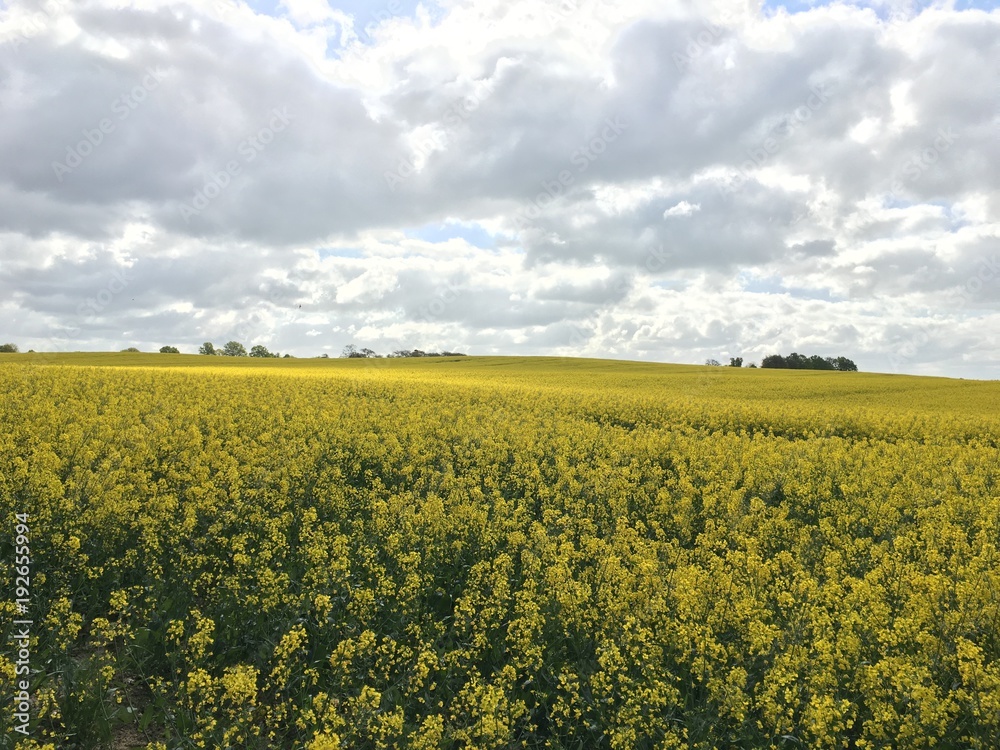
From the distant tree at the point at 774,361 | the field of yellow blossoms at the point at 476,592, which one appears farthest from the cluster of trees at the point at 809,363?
the field of yellow blossoms at the point at 476,592

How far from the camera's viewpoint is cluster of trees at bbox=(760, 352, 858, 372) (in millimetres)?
82625

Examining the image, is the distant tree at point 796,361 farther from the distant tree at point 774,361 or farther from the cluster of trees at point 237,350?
the cluster of trees at point 237,350

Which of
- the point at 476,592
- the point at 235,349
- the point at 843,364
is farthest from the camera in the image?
the point at 235,349

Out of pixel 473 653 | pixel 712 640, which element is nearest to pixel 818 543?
pixel 712 640

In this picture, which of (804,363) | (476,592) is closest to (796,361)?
(804,363)

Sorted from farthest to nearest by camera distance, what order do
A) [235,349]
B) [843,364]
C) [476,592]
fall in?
[235,349] < [843,364] < [476,592]

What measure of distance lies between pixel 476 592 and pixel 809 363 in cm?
8857

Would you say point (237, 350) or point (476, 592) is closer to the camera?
point (476, 592)

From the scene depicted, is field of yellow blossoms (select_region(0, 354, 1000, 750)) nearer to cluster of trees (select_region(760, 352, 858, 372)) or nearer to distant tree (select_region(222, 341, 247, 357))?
cluster of trees (select_region(760, 352, 858, 372))

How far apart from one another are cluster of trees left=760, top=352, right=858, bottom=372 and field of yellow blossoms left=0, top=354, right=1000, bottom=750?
77.6 m

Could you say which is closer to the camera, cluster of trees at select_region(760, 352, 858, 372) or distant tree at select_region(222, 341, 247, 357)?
cluster of trees at select_region(760, 352, 858, 372)

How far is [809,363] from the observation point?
84438 mm

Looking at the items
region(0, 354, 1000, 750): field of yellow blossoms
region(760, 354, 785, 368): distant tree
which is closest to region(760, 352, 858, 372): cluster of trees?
region(760, 354, 785, 368): distant tree

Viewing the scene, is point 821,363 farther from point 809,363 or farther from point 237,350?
point 237,350
